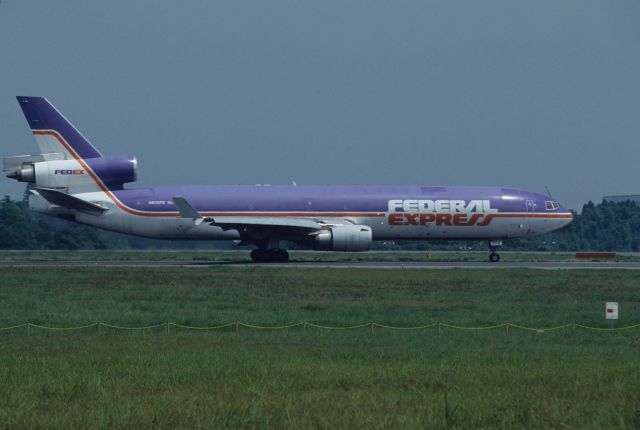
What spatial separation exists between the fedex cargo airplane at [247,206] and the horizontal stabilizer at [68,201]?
0.23 ft

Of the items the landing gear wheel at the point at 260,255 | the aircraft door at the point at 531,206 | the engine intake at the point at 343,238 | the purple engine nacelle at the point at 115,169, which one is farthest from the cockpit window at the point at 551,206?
the purple engine nacelle at the point at 115,169

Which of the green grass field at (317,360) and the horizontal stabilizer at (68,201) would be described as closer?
the green grass field at (317,360)

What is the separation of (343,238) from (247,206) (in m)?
7.53

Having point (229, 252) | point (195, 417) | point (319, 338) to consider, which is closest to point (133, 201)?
point (229, 252)

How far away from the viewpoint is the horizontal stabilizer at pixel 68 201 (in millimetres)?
59844

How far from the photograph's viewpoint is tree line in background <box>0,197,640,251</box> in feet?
353

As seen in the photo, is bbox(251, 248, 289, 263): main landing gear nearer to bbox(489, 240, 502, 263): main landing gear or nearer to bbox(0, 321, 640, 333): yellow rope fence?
bbox(489, 240, 502, 263): main landing gear

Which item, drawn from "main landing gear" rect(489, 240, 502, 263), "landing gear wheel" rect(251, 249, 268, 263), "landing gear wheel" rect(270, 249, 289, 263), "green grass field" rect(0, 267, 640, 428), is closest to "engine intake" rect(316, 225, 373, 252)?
"landing gear wheel" rect(270, 249, 289, 263)

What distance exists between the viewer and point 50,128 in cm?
6259

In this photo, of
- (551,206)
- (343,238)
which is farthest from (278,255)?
(551,206)

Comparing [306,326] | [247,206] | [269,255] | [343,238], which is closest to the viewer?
[306,326]

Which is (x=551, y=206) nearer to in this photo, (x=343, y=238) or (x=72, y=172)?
(x=343, y=238)

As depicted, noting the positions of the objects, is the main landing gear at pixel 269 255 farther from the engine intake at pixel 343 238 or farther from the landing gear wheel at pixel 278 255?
the engine intake at pixel 343 238

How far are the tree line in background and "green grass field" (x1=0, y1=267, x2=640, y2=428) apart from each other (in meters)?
34.2
